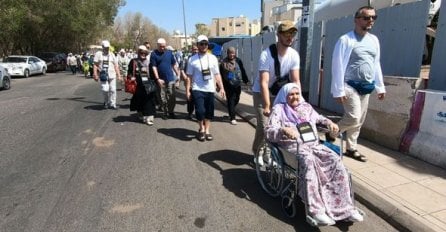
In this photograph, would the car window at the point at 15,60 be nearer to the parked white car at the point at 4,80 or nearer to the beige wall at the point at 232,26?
the parked white car at the point at 4,80

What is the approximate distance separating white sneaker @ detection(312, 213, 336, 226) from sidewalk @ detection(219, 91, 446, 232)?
82cm

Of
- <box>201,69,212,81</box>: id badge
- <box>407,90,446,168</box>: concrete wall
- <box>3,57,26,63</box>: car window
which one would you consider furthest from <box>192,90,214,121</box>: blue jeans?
<box>3,57,26,63</box>: car window

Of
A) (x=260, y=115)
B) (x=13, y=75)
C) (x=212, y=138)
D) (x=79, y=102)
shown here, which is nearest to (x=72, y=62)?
(x=13, y=75)

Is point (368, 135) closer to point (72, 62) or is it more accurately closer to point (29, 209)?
point (29, 209)

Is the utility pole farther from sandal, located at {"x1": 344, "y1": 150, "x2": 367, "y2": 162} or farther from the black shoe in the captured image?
the black shoe

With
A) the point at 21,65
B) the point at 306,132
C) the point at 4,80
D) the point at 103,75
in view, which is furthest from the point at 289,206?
the point at 21,65

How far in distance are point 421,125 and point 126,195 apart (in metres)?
4.12

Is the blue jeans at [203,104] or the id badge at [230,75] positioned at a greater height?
the id badge at [230,75]

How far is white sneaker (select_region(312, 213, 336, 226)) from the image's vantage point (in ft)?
11.3

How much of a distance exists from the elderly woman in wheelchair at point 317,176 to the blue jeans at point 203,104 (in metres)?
2.93

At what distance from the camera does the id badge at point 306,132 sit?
3982 millimetres

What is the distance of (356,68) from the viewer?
207 inches

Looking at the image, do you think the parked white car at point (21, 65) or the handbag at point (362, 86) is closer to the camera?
the handbag at point (362, 86)

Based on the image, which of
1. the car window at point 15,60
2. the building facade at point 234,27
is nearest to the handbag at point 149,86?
the car window at point 15,60
